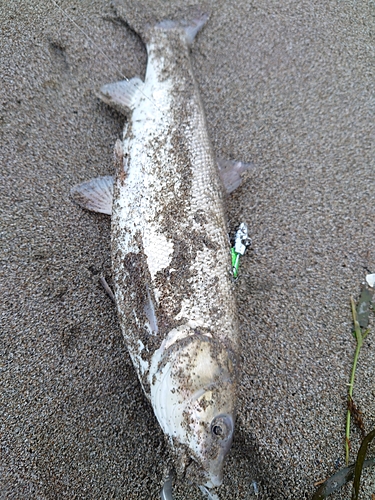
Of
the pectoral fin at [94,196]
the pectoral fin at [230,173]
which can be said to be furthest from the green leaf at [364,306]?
the pectoral fin at [94,196]

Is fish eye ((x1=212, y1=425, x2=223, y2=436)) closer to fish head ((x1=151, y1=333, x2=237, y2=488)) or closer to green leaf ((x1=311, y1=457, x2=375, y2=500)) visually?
fish head ((x1=151, y1=333, x2=237, y2=488))

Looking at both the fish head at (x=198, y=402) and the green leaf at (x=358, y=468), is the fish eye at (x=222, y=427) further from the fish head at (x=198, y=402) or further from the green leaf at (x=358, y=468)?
the green leaf at (x=358, y=468)

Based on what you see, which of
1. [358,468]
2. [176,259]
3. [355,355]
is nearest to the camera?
[358,468]

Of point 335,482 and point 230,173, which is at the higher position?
point 230,173

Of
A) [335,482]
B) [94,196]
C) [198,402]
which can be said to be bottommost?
[335,482]

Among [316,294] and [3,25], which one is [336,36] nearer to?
[316,294]

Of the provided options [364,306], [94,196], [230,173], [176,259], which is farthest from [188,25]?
[364,306]

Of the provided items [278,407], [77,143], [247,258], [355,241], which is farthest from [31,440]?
[355,241]

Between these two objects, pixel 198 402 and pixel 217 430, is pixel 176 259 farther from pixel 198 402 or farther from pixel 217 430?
pixel 217 430
